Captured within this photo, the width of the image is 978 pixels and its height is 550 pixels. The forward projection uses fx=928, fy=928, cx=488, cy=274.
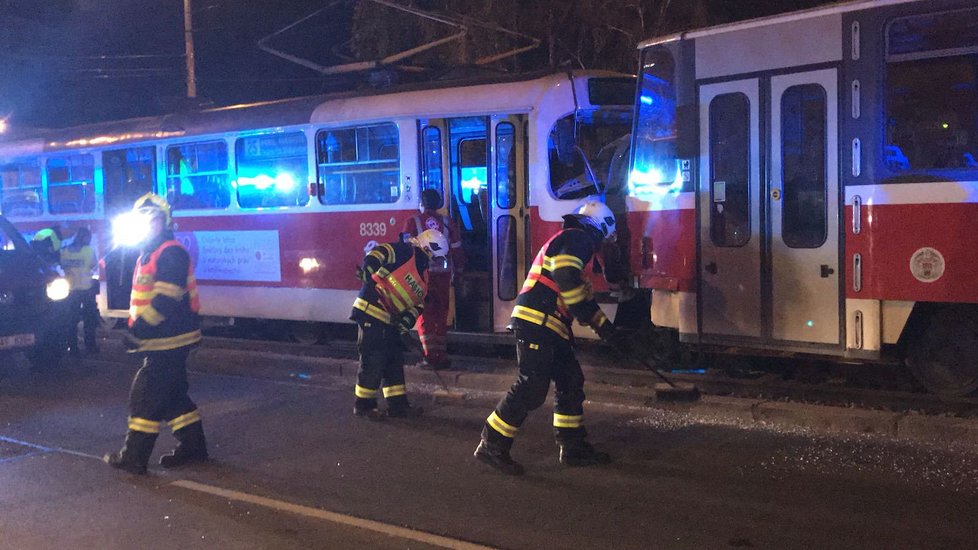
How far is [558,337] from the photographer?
20.9 feet

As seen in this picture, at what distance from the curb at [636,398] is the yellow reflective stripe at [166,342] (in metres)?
2.92

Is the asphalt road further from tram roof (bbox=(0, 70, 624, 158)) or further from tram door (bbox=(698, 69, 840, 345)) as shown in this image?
tram roof (bbox=(0, 70, 624, 158))

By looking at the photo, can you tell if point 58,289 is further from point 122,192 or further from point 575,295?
Result: point 575,295

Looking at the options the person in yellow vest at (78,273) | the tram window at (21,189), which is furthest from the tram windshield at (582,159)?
the tram window at (21,189)

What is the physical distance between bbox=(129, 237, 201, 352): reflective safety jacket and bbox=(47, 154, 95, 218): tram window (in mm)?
8427

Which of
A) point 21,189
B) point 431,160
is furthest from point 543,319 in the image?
Result: point 21,189

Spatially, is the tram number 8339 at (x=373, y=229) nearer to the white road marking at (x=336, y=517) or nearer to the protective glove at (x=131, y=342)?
the protective glove at (x=131, y=342)

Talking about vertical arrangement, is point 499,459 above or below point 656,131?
below

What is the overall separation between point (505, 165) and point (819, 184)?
3.53m

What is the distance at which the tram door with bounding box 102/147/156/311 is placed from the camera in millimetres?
13333

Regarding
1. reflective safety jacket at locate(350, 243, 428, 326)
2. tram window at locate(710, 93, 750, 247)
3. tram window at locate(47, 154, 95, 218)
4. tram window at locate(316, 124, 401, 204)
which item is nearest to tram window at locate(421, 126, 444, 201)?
tram window at locate(316, 124, 401, 204)

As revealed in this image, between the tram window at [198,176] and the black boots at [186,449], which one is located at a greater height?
the tram window at [198,176]

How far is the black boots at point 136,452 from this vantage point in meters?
6.57

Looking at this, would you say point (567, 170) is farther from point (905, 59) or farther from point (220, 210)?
point (220, 210)
